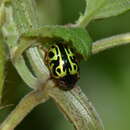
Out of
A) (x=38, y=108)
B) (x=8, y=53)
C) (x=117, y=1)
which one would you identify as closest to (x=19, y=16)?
(x=8, y=53)

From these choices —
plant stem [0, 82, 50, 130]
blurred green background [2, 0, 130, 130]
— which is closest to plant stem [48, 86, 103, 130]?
plant stem [0, 82, 50, 130]

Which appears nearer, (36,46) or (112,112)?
(36,46)

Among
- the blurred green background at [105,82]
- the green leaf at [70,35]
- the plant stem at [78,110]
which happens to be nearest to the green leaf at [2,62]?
the green leaf at [70,35]

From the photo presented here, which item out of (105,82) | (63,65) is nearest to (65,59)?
(63,65)

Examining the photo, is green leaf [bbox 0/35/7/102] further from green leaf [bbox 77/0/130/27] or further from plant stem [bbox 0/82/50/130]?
green leaf [bbox 77/0/130/27]

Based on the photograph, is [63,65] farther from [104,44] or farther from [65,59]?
[104,44]

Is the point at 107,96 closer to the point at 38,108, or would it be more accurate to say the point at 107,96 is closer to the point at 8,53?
the point at 38,108

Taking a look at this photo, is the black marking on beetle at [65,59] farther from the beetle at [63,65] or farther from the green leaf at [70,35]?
the green leaf at [70,35]
